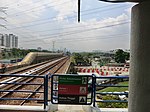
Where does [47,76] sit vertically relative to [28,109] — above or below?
above

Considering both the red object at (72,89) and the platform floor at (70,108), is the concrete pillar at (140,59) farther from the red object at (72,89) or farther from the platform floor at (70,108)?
the platform floor at (70,108)

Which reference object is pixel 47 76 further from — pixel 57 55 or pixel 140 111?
pixel 57 55

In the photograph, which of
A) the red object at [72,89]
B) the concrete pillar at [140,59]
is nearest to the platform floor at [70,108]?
the red object at [72,89]

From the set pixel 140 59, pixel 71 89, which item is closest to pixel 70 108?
pixel 71 89

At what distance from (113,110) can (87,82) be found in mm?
900

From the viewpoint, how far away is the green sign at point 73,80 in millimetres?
5049

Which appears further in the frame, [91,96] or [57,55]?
[57,55]

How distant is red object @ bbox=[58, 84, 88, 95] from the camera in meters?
5.11

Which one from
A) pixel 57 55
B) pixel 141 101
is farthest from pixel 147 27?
pixel 57 55

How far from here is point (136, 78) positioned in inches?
100

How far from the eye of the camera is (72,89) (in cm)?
513

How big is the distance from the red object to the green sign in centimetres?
9

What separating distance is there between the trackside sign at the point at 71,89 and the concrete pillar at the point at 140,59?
8.15 ft

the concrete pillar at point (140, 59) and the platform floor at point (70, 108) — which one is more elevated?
the concrete pillar at point (140, 59)
